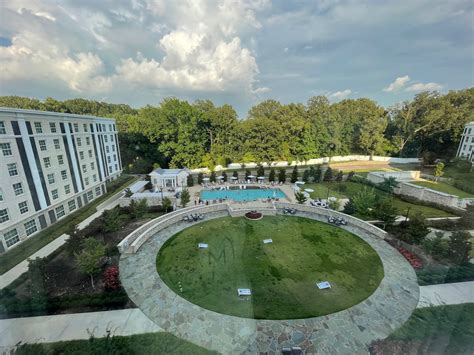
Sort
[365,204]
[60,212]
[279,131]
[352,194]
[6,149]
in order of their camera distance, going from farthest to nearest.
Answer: [279,131], [352,194], [60,212], [365,204], [6,149]

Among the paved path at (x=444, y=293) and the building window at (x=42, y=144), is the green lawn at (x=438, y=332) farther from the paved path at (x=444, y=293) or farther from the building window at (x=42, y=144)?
the building window at (x=42, y=144)

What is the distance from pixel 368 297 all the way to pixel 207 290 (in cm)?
754

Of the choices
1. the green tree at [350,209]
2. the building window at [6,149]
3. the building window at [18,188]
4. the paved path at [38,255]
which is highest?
the building window at [6,149]

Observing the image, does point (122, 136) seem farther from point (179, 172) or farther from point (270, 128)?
point (270, 128)

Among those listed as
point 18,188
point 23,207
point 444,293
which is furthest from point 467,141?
point 23,207

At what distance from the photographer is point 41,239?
46.1 ft

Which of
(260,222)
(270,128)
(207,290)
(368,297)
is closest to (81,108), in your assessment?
(270,128)

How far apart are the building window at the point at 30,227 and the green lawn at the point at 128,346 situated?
1145 cm

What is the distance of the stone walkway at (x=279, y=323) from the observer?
726 cm

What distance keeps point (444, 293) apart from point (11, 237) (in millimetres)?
24313

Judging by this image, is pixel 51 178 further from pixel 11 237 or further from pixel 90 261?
pixel 90 261

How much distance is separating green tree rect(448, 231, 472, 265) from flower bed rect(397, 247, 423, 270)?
146 centimetres

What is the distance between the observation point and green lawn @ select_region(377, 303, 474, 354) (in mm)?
5156

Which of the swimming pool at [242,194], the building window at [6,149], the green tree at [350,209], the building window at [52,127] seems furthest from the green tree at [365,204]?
the building window at [52,127]
